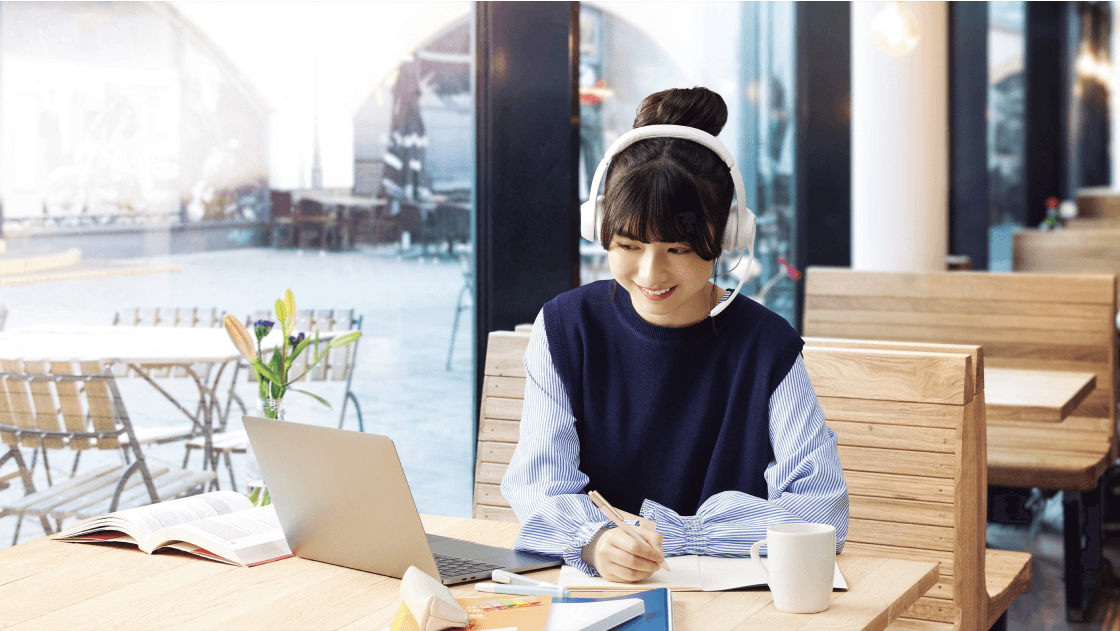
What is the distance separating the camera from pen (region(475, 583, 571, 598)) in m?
1.10

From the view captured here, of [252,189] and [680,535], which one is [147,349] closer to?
[252,189]

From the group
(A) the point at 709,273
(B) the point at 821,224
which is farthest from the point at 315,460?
(B) the point at 821,224

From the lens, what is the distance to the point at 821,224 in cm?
456

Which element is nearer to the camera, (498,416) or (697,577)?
(697,577)

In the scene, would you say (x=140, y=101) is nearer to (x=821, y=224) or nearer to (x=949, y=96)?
(x=821, y=224)

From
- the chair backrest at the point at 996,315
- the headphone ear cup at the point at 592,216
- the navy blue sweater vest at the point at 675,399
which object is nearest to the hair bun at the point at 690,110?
the headphone ear cup at the point at 592,216

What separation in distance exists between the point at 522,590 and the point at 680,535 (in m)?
0.25

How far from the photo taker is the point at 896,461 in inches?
70.5

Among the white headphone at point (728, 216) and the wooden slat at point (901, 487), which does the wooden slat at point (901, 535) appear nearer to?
the wooden slat at point (901, 487)

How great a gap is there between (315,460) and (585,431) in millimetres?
455

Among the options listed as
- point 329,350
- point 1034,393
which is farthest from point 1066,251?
point 329,350

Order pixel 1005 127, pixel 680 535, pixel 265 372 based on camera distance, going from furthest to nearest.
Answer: pixel 1005 127, pixel 265 372, pixel 680 535

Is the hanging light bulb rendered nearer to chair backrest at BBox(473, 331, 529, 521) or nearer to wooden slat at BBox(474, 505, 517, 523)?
chair backrest at BBox(473, 331, 529, 521)

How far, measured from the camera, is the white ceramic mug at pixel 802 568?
103cm
